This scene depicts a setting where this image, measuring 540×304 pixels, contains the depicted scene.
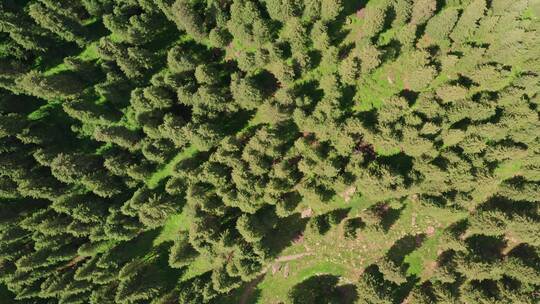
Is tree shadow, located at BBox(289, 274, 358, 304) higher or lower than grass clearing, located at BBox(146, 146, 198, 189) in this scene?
lower

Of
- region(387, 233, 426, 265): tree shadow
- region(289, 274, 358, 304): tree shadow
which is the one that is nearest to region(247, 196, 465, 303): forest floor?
region(387, 233, 426, 265): tree shadow

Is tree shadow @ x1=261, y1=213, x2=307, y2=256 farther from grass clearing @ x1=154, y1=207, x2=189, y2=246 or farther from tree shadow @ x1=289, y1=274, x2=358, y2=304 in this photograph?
grass clearing @ x1=154, y1=207, x2=189, y2=246

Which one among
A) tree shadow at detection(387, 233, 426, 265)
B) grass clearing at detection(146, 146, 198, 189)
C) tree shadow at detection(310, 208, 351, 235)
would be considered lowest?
tree shadow at detection(387, 233, 426, 265)

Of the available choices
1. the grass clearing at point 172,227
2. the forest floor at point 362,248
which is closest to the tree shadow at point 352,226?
the forest floor at point 362,248

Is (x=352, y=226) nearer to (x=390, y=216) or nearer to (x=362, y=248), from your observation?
(x=362, y=248)

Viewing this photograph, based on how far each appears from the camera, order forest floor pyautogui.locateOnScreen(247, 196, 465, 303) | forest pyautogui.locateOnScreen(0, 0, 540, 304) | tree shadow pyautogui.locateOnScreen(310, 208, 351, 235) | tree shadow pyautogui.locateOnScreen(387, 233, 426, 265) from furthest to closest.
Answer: tree shadow pyautogui.locateOnScreen(387, 233, 426, 265) → forest floor pyautogui.locateOnScreen(247, 196, 465, 303) → tree shadow pyautogui.locateOnScreen(310, 208, 351, 235) → forest pyautogui.locateOnScreen(0, 0, 540, 304)

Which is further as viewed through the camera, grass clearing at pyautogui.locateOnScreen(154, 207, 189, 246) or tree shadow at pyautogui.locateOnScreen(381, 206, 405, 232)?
grass clearing at pyautogui.locateOnScreen(154, 207, 189, 246)

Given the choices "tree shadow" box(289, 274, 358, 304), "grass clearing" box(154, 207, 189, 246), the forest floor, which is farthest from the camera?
"grass clearing" box(154, 207, 189, 246)

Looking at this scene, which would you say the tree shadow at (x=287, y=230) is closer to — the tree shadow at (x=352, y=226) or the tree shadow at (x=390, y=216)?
the tree shadow at (x=352, y=226)

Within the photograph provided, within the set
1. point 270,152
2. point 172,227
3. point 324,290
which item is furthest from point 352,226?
point 172,227
